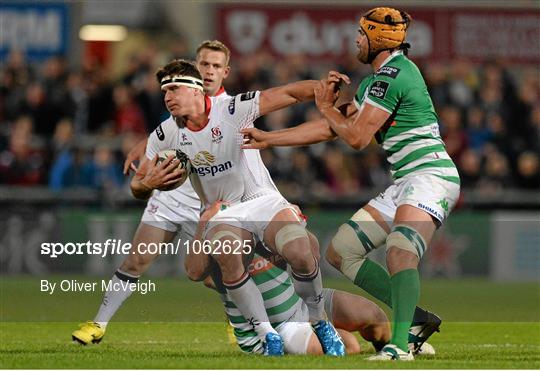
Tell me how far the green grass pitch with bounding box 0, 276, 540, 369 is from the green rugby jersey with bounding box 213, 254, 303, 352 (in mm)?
198

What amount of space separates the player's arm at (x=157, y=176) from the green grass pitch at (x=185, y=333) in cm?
126

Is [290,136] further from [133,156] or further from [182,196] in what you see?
[182,196]

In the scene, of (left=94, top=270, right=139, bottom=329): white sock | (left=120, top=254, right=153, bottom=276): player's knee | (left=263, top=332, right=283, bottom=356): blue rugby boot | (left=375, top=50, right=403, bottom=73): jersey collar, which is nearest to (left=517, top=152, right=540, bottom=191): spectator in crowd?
(left=120, top=254, right=153, bottom=276): player's knee

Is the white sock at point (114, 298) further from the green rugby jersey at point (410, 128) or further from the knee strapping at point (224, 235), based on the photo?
the green rugby jersey at point (410, 128)

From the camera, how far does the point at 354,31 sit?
23656 millimetres

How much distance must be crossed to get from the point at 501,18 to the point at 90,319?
45.2ft

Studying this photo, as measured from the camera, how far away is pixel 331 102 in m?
10.2

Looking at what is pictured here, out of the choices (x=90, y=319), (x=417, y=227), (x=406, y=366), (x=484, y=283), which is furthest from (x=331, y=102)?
(x=484, y=283)

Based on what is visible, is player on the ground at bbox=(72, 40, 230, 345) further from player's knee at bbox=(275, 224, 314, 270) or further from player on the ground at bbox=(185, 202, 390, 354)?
player's knee at bbox=(275, 224, 314, 270)

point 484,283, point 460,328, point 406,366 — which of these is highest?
point 406,366

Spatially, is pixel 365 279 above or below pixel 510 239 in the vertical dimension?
above

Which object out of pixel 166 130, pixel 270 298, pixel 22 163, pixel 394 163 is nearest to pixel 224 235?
pixel 270 298

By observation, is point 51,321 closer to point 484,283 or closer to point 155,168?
point 155,168

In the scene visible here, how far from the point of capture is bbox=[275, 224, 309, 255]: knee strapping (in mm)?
10352
